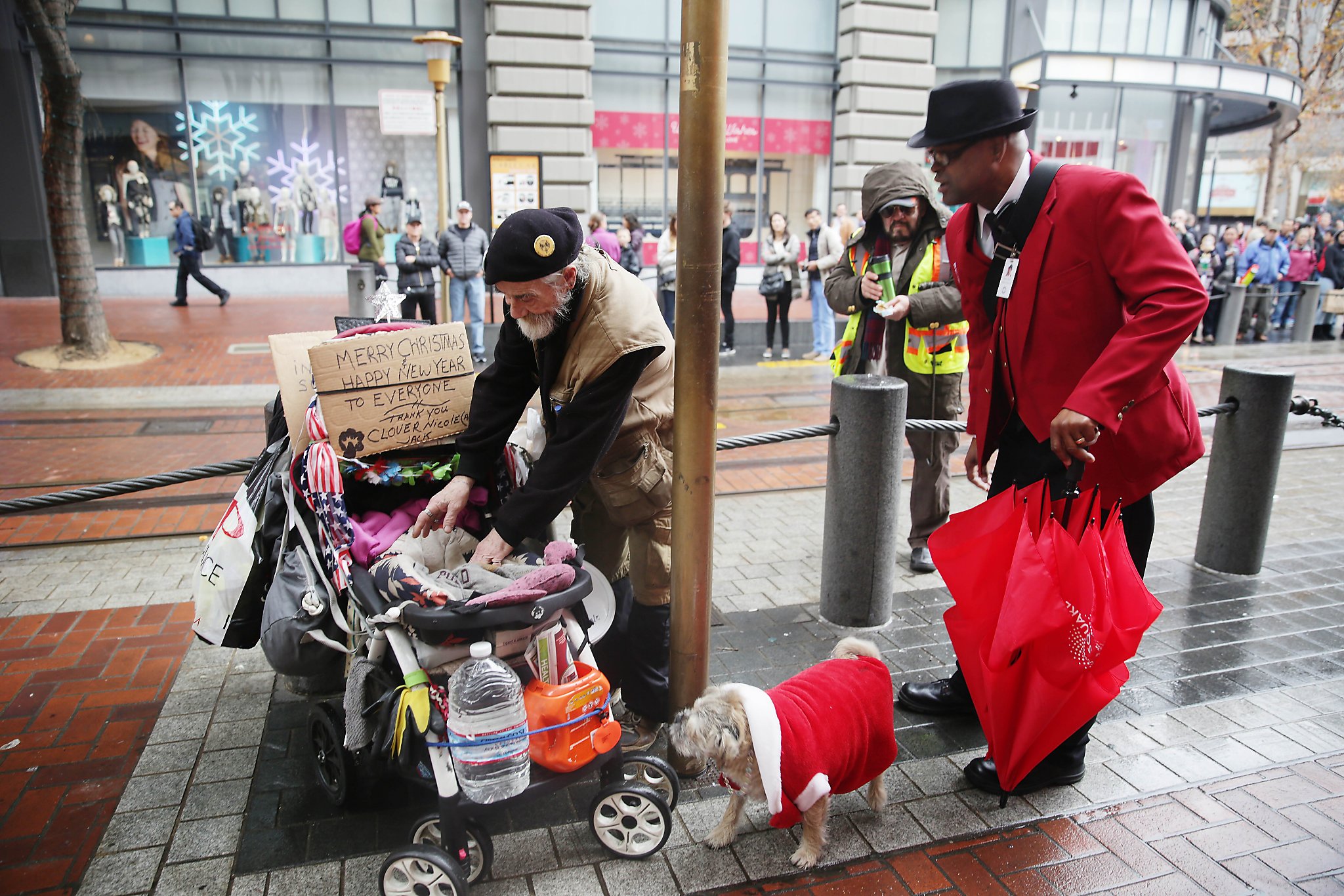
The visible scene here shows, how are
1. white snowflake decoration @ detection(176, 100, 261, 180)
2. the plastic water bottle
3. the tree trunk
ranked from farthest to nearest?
white snowflake decoration @ detection(176, 100, 261, 180)
the tree trunk
the plastic water bottle

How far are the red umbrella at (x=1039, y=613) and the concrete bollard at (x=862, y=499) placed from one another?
1.18 meters

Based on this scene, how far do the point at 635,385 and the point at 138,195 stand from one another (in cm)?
1805

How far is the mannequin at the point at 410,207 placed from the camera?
1836cm

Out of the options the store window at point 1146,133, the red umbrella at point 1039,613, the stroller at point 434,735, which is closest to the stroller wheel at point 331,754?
the stroller at point 434,735

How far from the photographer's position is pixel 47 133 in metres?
10.9

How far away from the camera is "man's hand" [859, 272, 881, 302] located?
15.7 feet

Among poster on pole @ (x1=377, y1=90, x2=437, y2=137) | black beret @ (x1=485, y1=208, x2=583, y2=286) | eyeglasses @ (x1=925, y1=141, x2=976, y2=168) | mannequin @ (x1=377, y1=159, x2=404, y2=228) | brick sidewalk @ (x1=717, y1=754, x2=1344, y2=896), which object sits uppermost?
poster on pole @ (x1=377, y1=90, x2=437, y2=137)

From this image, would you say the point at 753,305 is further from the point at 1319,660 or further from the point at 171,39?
the point at 1319,660

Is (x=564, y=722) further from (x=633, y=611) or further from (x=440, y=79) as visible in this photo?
(x=440, y=79)

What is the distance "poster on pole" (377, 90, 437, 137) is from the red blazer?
1049 centimetres

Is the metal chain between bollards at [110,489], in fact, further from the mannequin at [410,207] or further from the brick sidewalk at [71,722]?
the mannequin at [410,207]

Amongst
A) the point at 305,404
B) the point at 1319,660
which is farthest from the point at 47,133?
the point at 1319,660

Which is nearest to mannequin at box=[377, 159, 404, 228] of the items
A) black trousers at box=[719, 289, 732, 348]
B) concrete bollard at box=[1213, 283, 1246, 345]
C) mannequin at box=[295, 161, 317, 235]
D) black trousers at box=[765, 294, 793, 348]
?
mannequin at box=[295, 161, 317, 235]

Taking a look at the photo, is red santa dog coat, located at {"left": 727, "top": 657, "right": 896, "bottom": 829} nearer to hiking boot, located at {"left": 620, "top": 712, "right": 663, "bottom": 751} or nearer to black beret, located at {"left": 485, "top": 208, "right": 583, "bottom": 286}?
hiking boot, located at {"left": 620, "top": 712, "right": 663, "bottom": 751}
